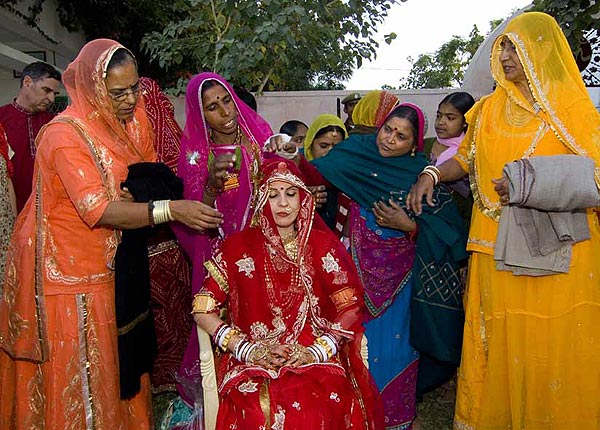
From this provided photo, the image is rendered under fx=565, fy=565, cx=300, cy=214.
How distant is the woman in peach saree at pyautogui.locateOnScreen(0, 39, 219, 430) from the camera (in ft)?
8.14

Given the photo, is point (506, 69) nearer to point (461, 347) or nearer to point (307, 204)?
point (307, 204)

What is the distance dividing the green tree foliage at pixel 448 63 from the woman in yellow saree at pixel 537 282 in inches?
800

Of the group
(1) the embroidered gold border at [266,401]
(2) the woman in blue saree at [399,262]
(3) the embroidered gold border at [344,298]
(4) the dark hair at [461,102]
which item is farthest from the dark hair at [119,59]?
(4) the dark hair at [461,102]

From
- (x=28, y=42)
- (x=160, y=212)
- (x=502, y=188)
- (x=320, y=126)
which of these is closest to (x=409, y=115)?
(x=502, y=188)

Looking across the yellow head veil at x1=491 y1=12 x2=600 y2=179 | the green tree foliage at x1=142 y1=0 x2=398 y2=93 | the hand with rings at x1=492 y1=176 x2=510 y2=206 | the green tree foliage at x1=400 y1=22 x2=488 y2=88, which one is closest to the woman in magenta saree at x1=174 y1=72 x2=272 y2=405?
the hand with rings at x1=492 y1=176 x2=510 y2=206

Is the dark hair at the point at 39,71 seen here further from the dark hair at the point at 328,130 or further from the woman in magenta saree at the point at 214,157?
the dark hair at the point at 328,130

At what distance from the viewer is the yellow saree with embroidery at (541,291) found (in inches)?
110

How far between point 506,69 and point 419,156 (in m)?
0.70

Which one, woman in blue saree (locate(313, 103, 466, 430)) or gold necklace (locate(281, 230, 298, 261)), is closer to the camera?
gold necklace (locate(281, 230, 298, 261))

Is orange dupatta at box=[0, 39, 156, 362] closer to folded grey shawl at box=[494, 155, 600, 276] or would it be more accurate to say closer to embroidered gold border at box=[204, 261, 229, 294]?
embroidered gold border at box=[204, 261, 229, 294]

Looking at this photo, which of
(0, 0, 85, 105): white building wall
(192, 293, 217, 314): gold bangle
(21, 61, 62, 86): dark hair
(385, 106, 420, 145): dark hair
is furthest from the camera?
(0, 0, 85, 105): white building wall

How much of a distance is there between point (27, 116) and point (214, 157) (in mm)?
2312

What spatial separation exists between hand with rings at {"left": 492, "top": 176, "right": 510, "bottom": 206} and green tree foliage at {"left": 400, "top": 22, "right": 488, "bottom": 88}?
20633 millimetres

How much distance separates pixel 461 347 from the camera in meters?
3.30
